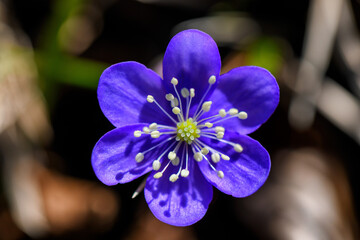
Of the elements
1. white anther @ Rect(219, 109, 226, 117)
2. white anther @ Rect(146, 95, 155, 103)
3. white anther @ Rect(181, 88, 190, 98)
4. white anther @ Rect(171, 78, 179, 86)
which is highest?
white anther @ Rect(171, 78, 179, 86)

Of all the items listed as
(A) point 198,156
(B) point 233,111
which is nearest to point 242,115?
(B) point 233,111

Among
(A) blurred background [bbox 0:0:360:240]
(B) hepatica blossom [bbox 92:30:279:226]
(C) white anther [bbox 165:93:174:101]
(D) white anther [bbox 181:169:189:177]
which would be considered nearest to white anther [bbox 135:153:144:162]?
(B) hepatica blossom [bbox 92:30:279:226]

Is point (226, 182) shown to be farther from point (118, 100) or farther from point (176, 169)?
point (118, 100)

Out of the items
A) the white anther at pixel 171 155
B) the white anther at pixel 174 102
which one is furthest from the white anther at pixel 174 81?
the white anther at pixel 171 155

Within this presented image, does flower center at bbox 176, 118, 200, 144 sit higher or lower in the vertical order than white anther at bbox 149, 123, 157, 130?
lower

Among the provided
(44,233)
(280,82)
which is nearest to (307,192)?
(280,82)

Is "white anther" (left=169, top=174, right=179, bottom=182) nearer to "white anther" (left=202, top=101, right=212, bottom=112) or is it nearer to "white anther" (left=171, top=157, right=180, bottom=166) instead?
"white anther" (left=171, top=157, right=180, bottom=166)

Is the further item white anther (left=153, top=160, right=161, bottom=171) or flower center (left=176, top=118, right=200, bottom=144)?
flower center (left=176, top=118, right=200, bottom=144)

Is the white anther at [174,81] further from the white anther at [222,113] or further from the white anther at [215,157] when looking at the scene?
the white anther at [215,157]

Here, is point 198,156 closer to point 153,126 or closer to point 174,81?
point 153,126
